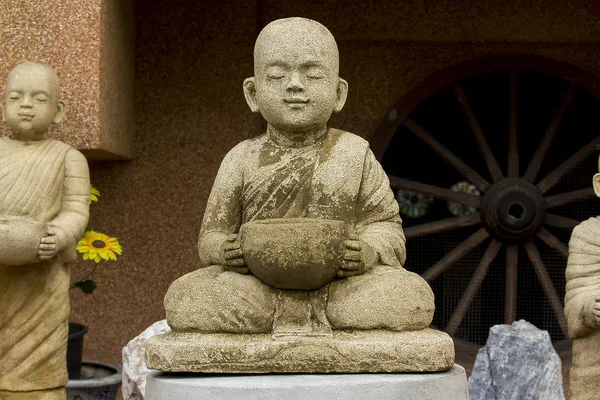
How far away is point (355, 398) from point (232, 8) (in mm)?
3190

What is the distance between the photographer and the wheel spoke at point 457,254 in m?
5.53

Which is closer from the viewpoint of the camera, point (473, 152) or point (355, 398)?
point (355, 398)

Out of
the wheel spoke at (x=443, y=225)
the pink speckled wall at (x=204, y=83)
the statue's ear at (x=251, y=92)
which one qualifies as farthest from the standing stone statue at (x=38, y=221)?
the wheel spoke at (x=443, y=225)

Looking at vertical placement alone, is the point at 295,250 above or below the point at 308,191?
below

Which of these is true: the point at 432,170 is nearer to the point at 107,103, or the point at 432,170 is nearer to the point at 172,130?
the point at 172,130

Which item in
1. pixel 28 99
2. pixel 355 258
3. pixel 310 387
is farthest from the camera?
pixel 28 99

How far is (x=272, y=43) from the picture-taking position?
10.7ft

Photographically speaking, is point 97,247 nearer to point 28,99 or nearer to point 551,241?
point 28,99

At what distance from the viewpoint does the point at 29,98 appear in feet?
13.3

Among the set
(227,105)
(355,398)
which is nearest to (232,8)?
(227,105)

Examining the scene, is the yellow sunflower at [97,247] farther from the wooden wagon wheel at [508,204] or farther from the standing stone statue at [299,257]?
the wooden wagon wheel at [508,204]

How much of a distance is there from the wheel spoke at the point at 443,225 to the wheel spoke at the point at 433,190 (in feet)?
0.28

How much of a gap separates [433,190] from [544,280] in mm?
797

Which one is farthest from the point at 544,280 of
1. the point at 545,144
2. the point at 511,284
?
the point at 545,144
